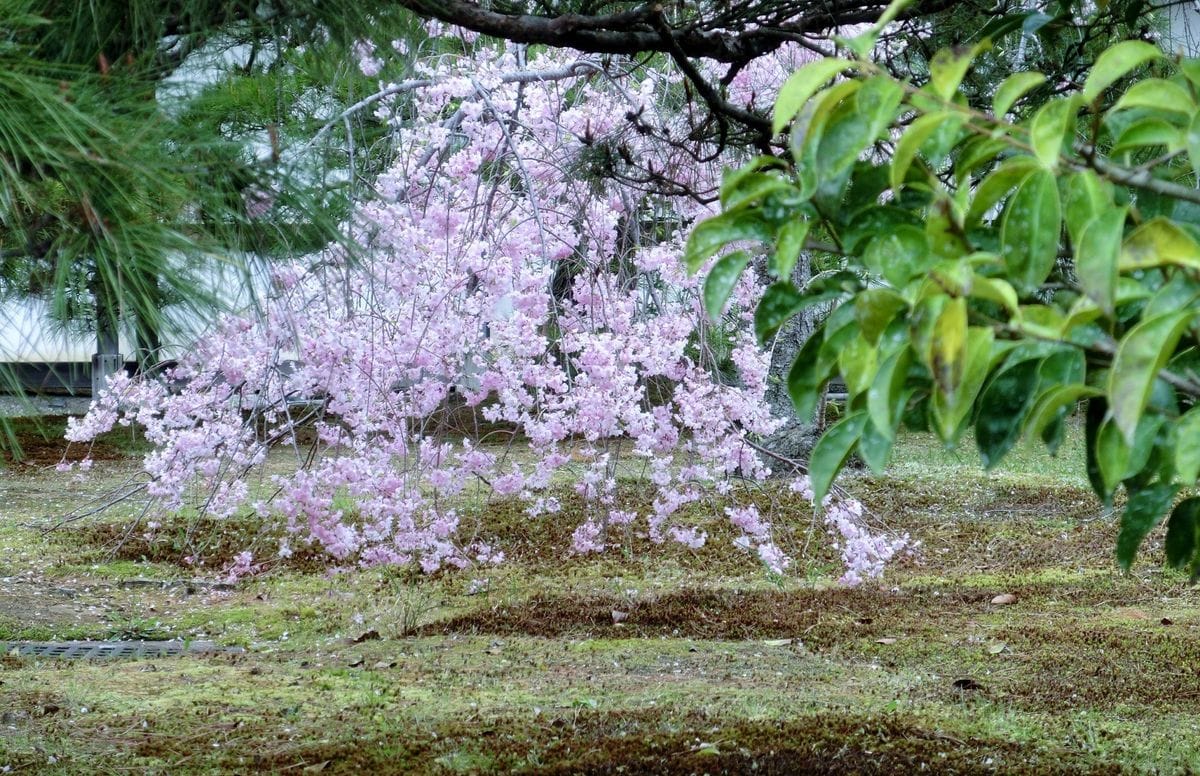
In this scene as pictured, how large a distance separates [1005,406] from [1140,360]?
17 cm

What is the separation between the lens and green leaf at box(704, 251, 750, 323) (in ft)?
3.16

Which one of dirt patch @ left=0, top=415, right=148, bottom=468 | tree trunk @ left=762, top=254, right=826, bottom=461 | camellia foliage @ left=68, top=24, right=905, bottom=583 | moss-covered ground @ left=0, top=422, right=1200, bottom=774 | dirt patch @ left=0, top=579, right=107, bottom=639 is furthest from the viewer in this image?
dirt patch @ left=0, top=415, right=148, bottom=468

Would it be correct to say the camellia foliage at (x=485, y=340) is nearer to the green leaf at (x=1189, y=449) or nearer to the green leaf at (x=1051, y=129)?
the green leaf at (x=1051, y=129)

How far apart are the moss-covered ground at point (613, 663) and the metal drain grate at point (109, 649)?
0.11 m

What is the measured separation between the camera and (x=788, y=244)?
2.99ft

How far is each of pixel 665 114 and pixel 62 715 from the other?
258cm

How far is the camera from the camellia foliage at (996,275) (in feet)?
2.56

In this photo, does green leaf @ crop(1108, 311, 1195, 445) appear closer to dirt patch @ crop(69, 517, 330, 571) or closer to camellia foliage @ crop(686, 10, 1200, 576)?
camellia foliage @ crop(686, 10, 1200, 576)

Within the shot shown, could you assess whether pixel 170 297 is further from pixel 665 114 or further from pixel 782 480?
pixel 782 480

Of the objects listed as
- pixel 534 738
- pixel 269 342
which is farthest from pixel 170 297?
pixel 269 342

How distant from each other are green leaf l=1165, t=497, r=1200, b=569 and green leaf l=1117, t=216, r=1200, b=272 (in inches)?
11.3

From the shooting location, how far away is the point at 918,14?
2.42 meters

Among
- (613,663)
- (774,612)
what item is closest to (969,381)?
(613,663)

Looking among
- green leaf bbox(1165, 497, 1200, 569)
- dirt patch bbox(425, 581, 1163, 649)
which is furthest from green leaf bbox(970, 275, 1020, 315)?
dirt patch bbox(425, 581, 1163, 649)
